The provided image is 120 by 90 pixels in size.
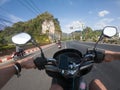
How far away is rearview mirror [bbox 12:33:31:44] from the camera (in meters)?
3.12

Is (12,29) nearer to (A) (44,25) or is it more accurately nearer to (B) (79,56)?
(A) (44,25)

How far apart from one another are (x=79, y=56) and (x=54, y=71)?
358mm

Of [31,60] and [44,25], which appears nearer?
[31,60]

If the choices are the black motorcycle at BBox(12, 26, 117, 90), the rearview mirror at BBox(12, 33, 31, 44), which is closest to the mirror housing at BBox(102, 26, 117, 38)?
the black motorcycle at BBox(12, 26, 117, 90)

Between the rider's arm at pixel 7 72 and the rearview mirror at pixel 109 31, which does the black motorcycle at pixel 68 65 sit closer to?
the rearview mirror at pixel 109 31

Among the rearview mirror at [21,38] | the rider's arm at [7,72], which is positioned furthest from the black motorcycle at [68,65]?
the rider's arm at [7,72]

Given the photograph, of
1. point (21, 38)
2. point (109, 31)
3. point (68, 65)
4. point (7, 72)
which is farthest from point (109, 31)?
point (7, 72)

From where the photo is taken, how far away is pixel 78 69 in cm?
279

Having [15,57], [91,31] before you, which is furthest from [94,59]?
[91,31]

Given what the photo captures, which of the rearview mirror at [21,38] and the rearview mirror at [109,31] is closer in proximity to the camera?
the rearview mirror at [21,38]

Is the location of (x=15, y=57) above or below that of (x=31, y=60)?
below

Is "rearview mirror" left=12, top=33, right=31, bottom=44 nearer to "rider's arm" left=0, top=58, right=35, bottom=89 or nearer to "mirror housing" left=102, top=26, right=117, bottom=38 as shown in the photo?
"rider's arm" left=0, top=58, right=35, bottom=89

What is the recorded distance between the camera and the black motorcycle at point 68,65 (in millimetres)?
2715

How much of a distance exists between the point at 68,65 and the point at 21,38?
76cm
